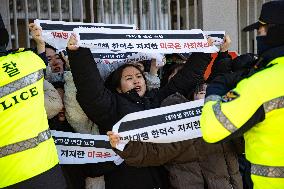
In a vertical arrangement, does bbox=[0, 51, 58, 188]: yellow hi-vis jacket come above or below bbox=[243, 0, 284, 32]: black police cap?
below

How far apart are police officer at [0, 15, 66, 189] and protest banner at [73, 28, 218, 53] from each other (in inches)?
19.3

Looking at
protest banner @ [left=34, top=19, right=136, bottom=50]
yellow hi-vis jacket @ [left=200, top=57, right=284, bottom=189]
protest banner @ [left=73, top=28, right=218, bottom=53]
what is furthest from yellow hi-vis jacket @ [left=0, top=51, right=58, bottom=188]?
yellow hi-vis jacket @ [left=200, top=57, right=284, bottom=189]

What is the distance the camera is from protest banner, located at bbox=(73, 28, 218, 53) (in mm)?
3162

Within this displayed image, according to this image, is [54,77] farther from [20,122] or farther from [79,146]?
[20,122]

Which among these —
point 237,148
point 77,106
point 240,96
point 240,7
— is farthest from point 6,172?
point 240,7

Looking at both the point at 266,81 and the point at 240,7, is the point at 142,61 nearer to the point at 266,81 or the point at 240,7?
the point at 266,81

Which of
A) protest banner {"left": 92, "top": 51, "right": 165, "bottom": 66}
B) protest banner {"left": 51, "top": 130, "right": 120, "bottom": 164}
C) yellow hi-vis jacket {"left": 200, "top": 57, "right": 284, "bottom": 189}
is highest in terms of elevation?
protest banner {"left": 92, "top": 51, "right": 165, "bottom": 66}

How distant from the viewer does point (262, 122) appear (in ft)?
7.43

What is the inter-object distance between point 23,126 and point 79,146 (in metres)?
0.80

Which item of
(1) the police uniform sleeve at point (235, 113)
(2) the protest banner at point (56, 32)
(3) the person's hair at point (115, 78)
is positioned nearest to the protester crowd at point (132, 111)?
(3) the person's hair at point (115, 78)

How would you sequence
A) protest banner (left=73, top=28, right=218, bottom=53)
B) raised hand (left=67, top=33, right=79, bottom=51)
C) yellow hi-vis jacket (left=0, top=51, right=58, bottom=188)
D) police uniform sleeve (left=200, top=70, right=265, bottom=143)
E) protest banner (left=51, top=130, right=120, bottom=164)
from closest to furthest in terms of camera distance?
police uniform sleeve (left=200, top=70, right=265, bottom=143)
yellow hi-vis jacket (left=0, top=51, right=58, bottom=188)
raised hand (left=67, top=33, right=79, bottom=51)
protest banner (left=73, top=28, right=218, bottom=53)
protest banner (left=51, top=130, right=120, bottom=164)

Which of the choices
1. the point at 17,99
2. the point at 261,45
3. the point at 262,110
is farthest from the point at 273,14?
the point at 17,99

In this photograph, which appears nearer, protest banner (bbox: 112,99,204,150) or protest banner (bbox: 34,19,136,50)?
protest banner (bbox: 112,99,204,150)

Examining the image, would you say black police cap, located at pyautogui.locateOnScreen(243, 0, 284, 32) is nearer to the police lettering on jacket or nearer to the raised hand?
the raised hand
